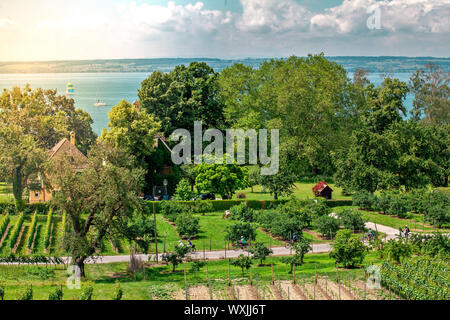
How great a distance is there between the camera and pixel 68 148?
38.9m

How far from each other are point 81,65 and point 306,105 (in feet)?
278

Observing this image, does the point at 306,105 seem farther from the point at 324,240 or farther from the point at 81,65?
the point at 81,65

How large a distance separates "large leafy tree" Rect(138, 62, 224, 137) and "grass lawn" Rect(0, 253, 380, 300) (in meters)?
24.6

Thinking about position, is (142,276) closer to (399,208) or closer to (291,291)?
(291,291)

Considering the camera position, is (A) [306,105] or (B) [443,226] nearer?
(B) [443,226]

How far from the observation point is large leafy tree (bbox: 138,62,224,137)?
153ft

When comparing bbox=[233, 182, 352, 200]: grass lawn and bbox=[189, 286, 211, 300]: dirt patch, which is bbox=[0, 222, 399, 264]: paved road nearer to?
bbox=[189, 286, 211, 300]: dirt patch

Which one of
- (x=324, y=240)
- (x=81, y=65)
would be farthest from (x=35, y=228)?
(x=81, y=65)

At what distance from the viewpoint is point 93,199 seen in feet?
72.0

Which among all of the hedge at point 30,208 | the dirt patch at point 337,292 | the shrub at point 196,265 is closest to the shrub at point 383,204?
the dirt patch at point 337,292

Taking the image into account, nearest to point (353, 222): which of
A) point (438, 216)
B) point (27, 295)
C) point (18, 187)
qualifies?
point (438, 216)
